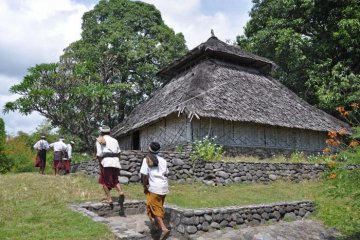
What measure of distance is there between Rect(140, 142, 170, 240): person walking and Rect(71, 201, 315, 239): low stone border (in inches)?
28.7

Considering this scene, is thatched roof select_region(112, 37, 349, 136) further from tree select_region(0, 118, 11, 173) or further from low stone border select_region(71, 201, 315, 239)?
tree select_region(0, 118, 11, 173)

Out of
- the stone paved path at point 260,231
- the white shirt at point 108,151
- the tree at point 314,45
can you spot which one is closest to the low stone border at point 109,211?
the stone paved path at point 260,231

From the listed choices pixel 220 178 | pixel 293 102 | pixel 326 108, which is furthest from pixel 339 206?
pixel 326 108

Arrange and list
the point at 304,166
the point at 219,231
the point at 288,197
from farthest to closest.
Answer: the point at 304,166 → the point at 288,197 → the point at 219,231

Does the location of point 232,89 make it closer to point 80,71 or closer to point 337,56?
point 80,71

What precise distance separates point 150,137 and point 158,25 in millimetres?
13513

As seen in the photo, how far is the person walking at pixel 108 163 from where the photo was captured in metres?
8.72

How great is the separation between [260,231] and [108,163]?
3948 millimetres

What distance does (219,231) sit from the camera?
8.59 metres

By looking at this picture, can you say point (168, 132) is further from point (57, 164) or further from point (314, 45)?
point (314, 45)

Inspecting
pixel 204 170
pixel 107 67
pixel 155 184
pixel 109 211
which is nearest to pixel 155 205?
pixel 155 184

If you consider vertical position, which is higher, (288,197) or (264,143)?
(264,143)

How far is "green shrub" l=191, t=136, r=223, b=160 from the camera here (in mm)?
14141

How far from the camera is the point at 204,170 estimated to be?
535 inches
